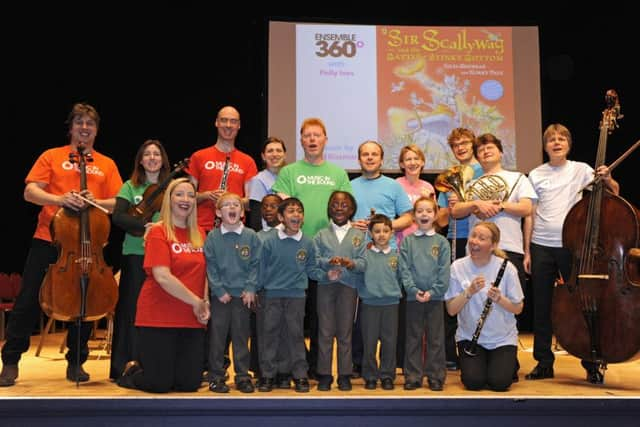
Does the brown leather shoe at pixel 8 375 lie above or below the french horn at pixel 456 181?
below

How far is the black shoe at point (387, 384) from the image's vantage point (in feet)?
11.9

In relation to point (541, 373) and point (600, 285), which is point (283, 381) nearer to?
point (541, 373)

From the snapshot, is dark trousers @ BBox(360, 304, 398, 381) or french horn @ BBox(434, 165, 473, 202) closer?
dark trousers @ BBox(360, 304, 398, 381)

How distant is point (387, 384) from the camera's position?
143 inches

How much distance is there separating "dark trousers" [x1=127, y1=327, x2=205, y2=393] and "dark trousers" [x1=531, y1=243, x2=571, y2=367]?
1.99 meters

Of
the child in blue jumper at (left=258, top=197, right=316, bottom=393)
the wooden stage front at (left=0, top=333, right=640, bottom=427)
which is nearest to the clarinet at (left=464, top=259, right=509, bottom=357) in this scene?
the wooden stage front at (left=0, top=333, right=640, bottom=427)

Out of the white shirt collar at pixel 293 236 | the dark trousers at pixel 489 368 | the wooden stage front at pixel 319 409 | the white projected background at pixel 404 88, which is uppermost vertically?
the white projected background at pixel 404 88

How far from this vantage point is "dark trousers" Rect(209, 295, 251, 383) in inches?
141

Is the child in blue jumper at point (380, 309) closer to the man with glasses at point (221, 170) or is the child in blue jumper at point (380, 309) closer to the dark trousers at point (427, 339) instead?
the dark trousers at point (427, 339)

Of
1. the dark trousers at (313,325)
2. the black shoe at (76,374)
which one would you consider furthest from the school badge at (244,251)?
the black shoe at (76,374)

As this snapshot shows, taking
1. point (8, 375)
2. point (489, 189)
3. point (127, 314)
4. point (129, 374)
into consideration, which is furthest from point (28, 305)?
point (489, 189)

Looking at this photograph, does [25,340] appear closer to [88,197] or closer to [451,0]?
[88,197]

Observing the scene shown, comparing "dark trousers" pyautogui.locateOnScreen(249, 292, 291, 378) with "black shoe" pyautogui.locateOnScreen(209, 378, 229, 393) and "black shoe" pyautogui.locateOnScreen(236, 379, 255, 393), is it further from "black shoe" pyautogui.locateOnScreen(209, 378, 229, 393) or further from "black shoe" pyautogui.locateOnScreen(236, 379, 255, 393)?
"black shoe" pyautogui.locateOnScreen(209, 378, 229, 393)

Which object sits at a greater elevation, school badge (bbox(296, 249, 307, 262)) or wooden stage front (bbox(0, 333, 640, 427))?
school badge (bbox(296, 249, 307, 262))
